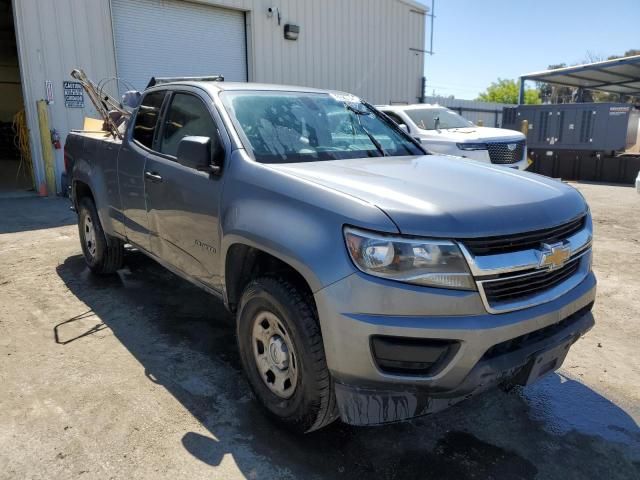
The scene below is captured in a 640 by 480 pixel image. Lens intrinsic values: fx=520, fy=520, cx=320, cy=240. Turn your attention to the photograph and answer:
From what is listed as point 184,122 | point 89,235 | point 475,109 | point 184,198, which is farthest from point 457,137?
point 475,109

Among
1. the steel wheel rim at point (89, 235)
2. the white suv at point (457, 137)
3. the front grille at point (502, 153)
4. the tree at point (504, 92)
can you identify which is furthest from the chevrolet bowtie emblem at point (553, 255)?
the tree at point (504, 92)

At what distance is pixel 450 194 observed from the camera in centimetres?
249

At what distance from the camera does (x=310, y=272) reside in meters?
2.33

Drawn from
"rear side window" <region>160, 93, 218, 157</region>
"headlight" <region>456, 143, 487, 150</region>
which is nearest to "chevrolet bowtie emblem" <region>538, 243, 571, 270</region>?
"rear side window" <region>160, 93, 218, 157</region>

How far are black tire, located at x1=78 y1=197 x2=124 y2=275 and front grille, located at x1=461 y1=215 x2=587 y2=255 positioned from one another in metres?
3.80

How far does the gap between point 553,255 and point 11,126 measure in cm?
2525

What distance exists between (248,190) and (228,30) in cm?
1134

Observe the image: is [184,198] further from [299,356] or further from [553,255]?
[553,255]

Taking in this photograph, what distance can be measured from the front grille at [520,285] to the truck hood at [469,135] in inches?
310

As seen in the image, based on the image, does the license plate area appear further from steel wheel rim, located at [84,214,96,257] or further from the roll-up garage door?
the roll-up garage door

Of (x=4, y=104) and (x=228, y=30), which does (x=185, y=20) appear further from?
(x=4, y=104)

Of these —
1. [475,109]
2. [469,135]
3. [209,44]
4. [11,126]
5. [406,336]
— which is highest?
[209,44]

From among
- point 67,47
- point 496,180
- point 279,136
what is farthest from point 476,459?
point 67,47

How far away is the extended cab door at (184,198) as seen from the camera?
321cm
